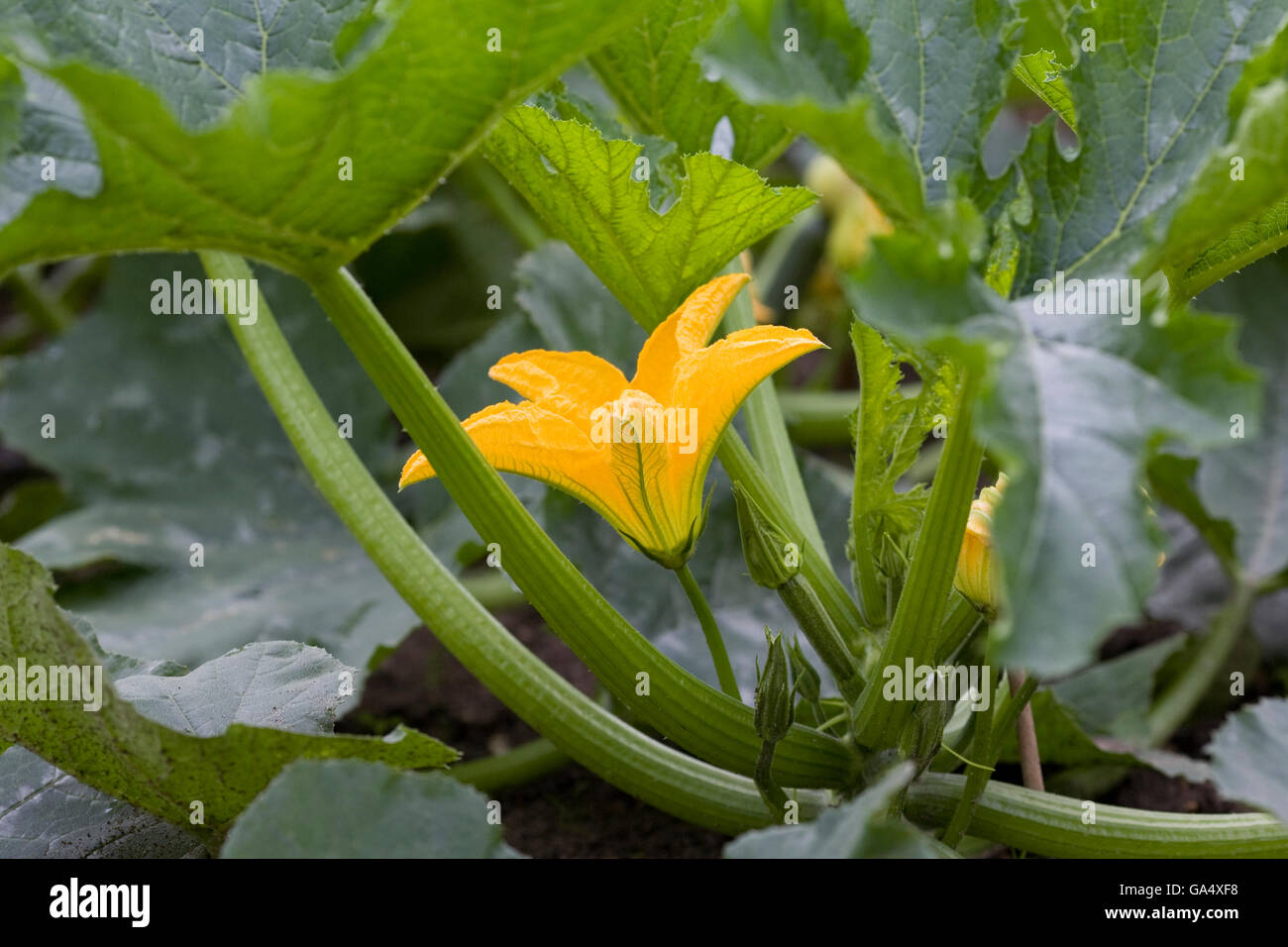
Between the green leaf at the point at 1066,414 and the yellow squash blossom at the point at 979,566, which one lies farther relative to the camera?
the yellow squash blossom at the point at 979,566

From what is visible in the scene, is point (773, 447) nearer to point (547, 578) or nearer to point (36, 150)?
point (547, 578)

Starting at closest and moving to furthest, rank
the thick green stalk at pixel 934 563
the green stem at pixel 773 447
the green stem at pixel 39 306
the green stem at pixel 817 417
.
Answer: the thick green stalk at pixel 934 563
the green stem at pixel 773 447
the green stem at pixel 817 417
the green stem at pixel 39 306

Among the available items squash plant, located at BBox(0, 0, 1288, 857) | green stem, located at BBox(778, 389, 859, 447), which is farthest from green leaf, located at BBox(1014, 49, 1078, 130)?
green stem, located at BBox(778, 389, 859, 447)

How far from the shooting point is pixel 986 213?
80 centimetres

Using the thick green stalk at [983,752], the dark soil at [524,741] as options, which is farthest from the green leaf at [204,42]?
the dark soil at [524,741]

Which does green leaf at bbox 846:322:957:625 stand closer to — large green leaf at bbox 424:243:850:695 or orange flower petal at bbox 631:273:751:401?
orange flower petal at bbox 631:273:751:401

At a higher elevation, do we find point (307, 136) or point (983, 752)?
point (307, 136)

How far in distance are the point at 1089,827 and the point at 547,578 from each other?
16.5 inches

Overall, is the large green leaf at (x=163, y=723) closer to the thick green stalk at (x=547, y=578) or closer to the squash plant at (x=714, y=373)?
the squash plant at (x=714, y=373)

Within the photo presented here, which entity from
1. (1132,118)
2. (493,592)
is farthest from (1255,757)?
(493,592)

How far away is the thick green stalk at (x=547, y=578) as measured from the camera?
79 cm

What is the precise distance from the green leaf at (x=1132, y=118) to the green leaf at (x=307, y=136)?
30 centimetres

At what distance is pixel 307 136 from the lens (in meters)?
0.68
